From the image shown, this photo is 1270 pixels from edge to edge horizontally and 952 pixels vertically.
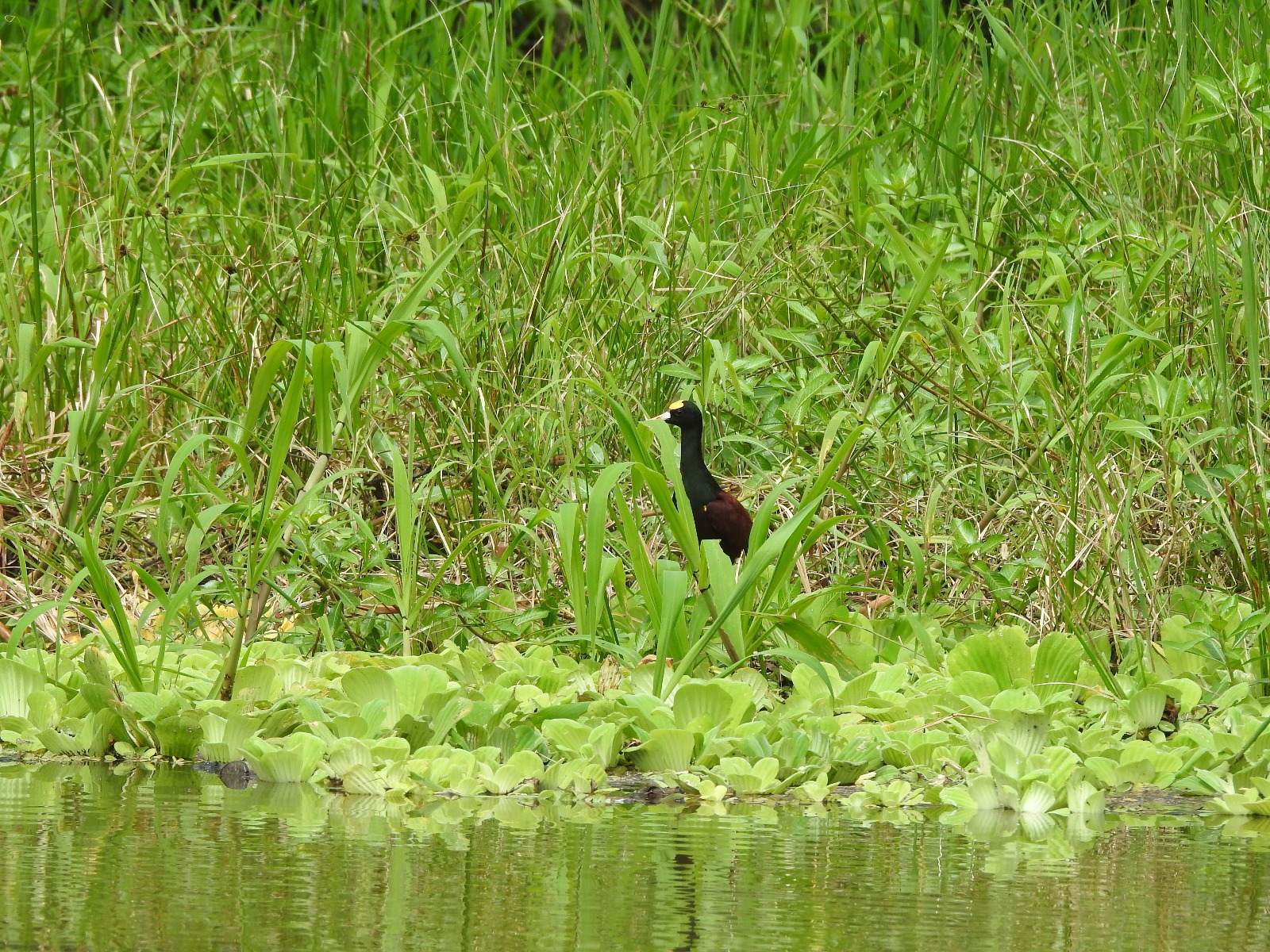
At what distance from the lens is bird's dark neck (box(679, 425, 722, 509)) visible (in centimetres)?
540

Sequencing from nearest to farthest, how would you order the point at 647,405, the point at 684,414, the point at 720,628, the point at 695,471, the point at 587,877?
the point at 587,877 → the point at 720,628 → the point at 684,414 → the point at 695,471 → the point at 647,405

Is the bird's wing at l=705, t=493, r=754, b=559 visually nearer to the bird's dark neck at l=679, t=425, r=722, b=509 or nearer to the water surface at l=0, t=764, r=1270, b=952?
the bird's dark neck at l=679, t=425, r=722, b=509

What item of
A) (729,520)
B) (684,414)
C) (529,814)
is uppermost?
(684,414)

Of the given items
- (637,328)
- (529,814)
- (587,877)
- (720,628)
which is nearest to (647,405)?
(637,328)

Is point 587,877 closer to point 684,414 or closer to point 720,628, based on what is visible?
point 720,628

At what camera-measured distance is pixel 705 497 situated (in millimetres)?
5457

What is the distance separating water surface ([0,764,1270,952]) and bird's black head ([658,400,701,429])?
2155 mm

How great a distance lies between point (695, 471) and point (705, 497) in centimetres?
9

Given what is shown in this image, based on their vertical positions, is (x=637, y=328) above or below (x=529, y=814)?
above

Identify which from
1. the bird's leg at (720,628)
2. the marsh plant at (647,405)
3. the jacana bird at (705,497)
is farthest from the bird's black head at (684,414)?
the bird's leg at (720,628)

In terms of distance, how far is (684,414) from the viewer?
17.5 feet

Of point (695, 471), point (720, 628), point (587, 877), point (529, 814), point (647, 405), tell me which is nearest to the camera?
point (587, 877)

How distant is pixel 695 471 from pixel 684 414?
8.5 inches

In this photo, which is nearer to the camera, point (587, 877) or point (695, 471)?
point (587, 877)
